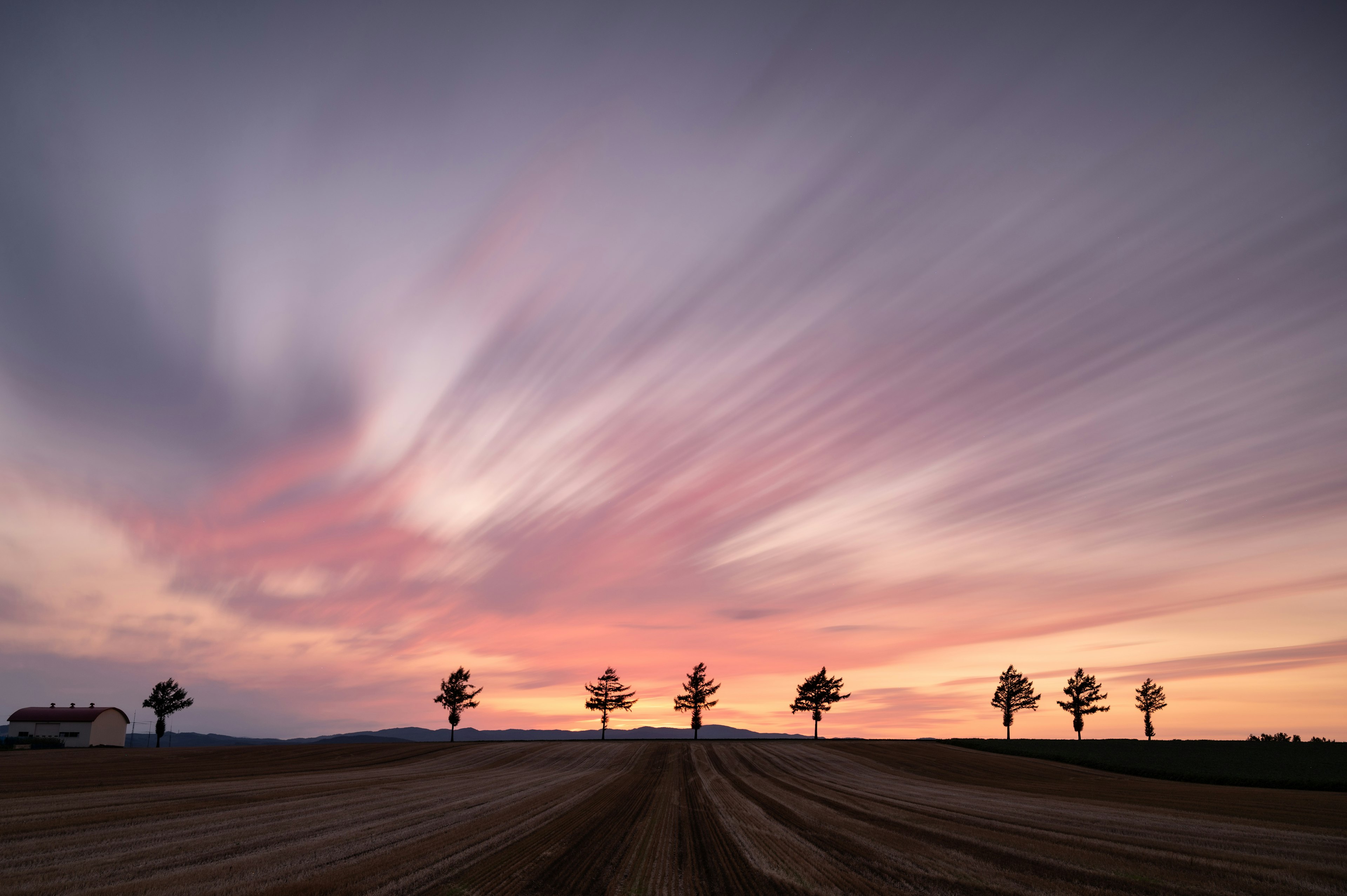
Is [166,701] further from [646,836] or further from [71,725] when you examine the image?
[646,836]

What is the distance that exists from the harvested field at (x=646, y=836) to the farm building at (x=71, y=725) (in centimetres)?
9040

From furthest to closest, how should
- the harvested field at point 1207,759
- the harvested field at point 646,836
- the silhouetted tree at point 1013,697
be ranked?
the silhouetted tree at point 1013,697, the harvested field at point 1207,759, the harvested field at point 646,836

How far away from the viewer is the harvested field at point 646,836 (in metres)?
13.9

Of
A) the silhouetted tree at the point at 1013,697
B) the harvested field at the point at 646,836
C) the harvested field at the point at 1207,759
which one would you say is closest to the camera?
the harvested field at the point at 646,836

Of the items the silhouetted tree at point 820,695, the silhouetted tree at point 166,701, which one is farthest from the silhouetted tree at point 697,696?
the silhouetted tree at point 166,701

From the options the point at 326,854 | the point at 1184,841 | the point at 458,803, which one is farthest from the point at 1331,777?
the point at 326,854

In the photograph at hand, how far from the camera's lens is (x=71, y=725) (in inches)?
4338

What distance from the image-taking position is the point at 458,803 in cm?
2703

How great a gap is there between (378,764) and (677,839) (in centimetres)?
4980

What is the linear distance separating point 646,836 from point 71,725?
14098 centimetres

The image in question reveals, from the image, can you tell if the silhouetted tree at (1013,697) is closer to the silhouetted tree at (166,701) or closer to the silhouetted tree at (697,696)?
the silhouetted tree at (697,696)

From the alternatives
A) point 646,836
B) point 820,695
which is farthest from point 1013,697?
point 646,836

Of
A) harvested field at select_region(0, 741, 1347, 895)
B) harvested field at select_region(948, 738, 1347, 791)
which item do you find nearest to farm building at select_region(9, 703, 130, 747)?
harvested field at select_region(0, 741, 1347, 895)

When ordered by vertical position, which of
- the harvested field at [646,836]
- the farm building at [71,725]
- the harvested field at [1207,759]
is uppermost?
the harvested field at [646,836]
